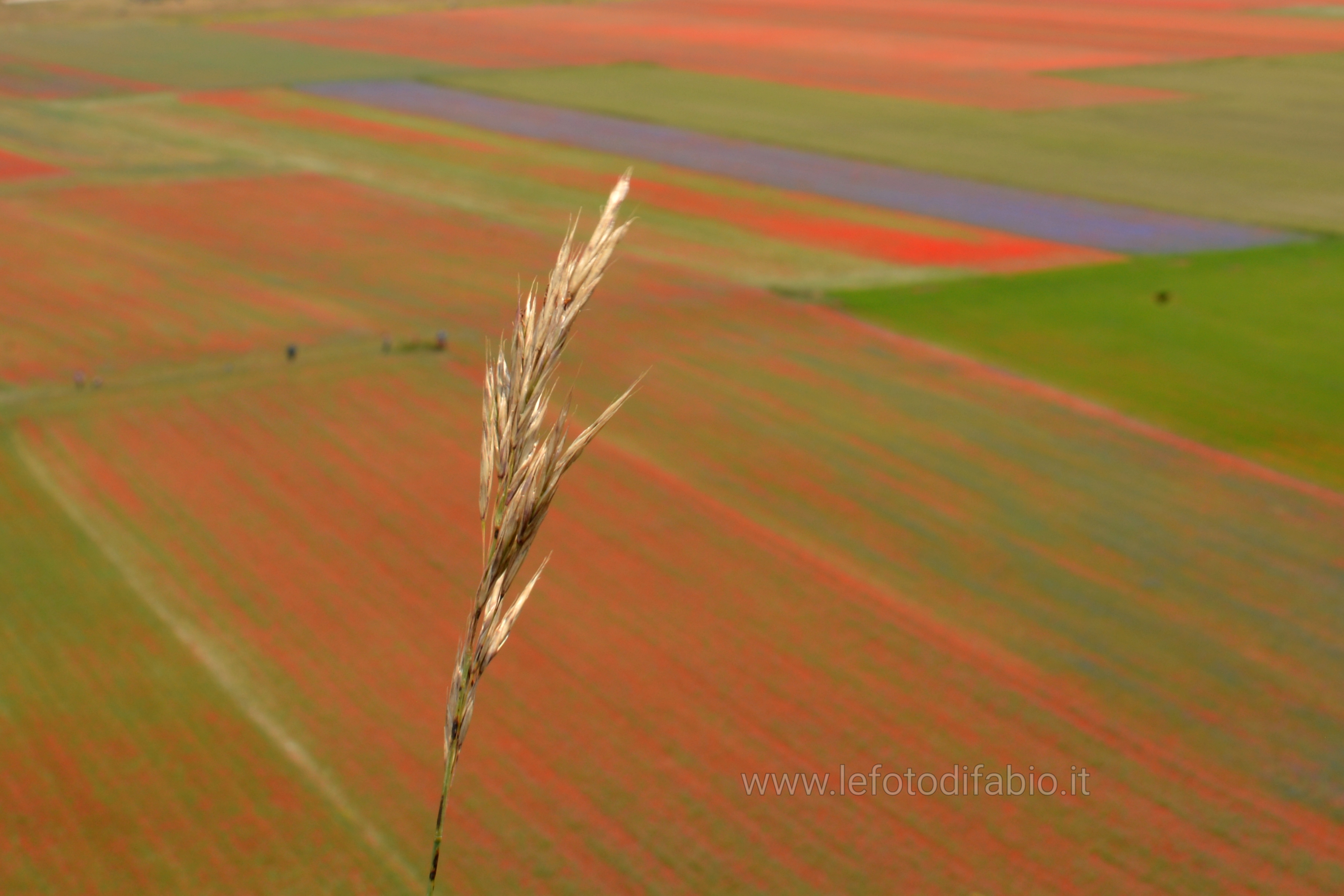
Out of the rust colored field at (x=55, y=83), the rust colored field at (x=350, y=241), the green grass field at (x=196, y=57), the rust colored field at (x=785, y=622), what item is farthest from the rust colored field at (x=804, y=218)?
the green grass field at (x=196, y=57)

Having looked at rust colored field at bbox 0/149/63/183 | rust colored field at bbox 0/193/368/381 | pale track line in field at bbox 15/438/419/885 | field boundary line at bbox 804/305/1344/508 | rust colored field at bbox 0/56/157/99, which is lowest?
rust colored field at bbox 0/56/157/99

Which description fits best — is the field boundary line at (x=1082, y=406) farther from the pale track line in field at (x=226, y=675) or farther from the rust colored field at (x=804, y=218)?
the pale track line in field at (x=226, y=675)

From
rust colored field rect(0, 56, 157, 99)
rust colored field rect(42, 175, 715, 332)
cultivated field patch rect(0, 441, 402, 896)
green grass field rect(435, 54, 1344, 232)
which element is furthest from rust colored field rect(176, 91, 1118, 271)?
cultivated field patch rect(0, 441, 402, 896)

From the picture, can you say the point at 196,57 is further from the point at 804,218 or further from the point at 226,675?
the point at 226,675

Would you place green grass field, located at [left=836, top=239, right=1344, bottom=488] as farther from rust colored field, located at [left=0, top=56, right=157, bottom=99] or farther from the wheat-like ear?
rust colored field, located at [left=0, top=56, right=157, bottom=99]

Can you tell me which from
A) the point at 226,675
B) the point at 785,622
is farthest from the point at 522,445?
the point at 785,622
